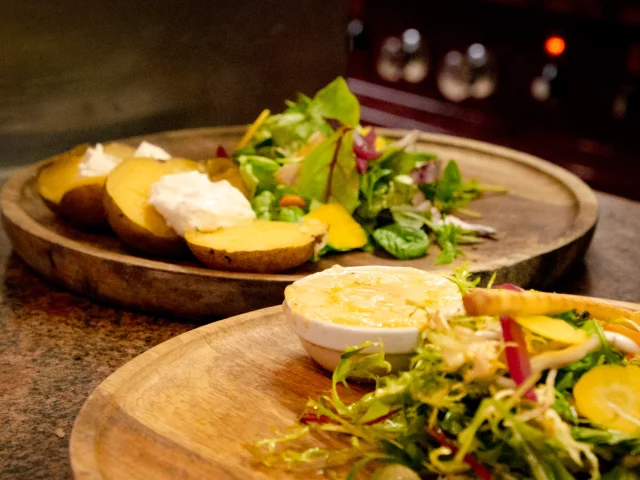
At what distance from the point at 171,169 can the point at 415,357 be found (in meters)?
0.99

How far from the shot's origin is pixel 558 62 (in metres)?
3.75

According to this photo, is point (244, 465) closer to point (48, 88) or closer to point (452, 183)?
point (452, 183)

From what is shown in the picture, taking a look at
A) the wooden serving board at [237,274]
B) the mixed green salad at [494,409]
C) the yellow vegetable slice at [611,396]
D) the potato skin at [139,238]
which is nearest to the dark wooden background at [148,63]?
the wooden serving board at [237,274]

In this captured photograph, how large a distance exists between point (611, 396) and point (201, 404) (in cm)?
Result: 52

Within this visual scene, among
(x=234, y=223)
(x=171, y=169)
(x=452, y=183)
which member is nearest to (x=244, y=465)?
(x=234, y=223)

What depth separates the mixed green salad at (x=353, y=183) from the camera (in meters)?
1.72

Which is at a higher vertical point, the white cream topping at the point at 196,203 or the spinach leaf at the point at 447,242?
the white cream topping at the point at 196,203

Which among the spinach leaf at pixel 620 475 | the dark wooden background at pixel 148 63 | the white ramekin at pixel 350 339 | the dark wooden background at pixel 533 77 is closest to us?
the spinach leaf at pixel 620 475

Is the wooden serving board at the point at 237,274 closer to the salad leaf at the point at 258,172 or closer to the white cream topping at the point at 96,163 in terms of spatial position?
the white cream topping at the point at 96,163

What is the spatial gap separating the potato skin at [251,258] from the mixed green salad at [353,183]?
166 mm

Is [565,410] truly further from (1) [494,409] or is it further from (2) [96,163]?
(2) [96,163]

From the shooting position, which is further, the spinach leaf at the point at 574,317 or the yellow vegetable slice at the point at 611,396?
the spinach leaf at the point at 574,317

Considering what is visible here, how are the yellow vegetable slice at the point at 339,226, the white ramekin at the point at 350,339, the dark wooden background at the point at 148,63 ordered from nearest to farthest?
the white ramekin at the point at 350,339, the yellow vegetable slice at the point at 339,226, the dark wooden background at the point at 148,63

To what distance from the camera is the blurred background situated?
2330mm
